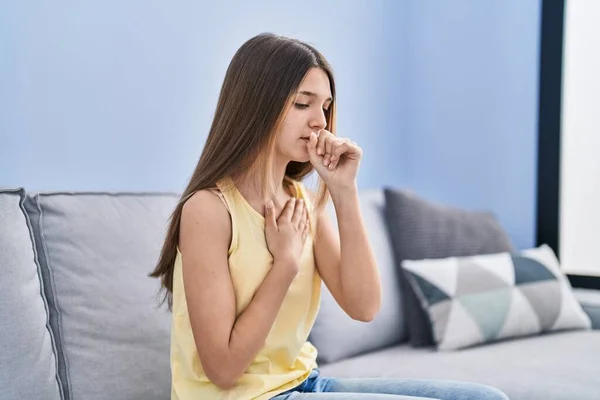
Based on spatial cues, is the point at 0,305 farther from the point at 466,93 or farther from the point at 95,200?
the point at 466,93

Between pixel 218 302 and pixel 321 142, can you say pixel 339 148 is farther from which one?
pixel 218 302

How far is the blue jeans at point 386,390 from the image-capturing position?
50.6 inches

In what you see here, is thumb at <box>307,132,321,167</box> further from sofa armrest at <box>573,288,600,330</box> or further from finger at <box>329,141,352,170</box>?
sofa armrest at <box>573,288,600,330</box>

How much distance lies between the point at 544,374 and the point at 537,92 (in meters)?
1.37

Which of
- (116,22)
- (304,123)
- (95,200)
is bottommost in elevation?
(95,200)

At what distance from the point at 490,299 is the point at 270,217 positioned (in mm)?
1012

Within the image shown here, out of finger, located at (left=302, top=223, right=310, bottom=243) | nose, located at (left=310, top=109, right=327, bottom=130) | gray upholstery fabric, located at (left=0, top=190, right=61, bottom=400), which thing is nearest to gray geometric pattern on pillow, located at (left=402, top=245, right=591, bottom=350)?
finger, located at (left=302, top=223, right=310, bottom=243)

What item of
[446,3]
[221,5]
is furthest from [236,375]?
[446,3]

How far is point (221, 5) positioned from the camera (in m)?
2.18

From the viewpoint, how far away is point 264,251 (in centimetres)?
135

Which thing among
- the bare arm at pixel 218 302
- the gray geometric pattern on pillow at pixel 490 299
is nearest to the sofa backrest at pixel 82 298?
the bare arm at pixel 218 302

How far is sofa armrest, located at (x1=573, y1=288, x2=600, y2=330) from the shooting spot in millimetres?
2332

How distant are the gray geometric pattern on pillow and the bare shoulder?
97cm

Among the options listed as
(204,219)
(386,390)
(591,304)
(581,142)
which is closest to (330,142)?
(204,219)
